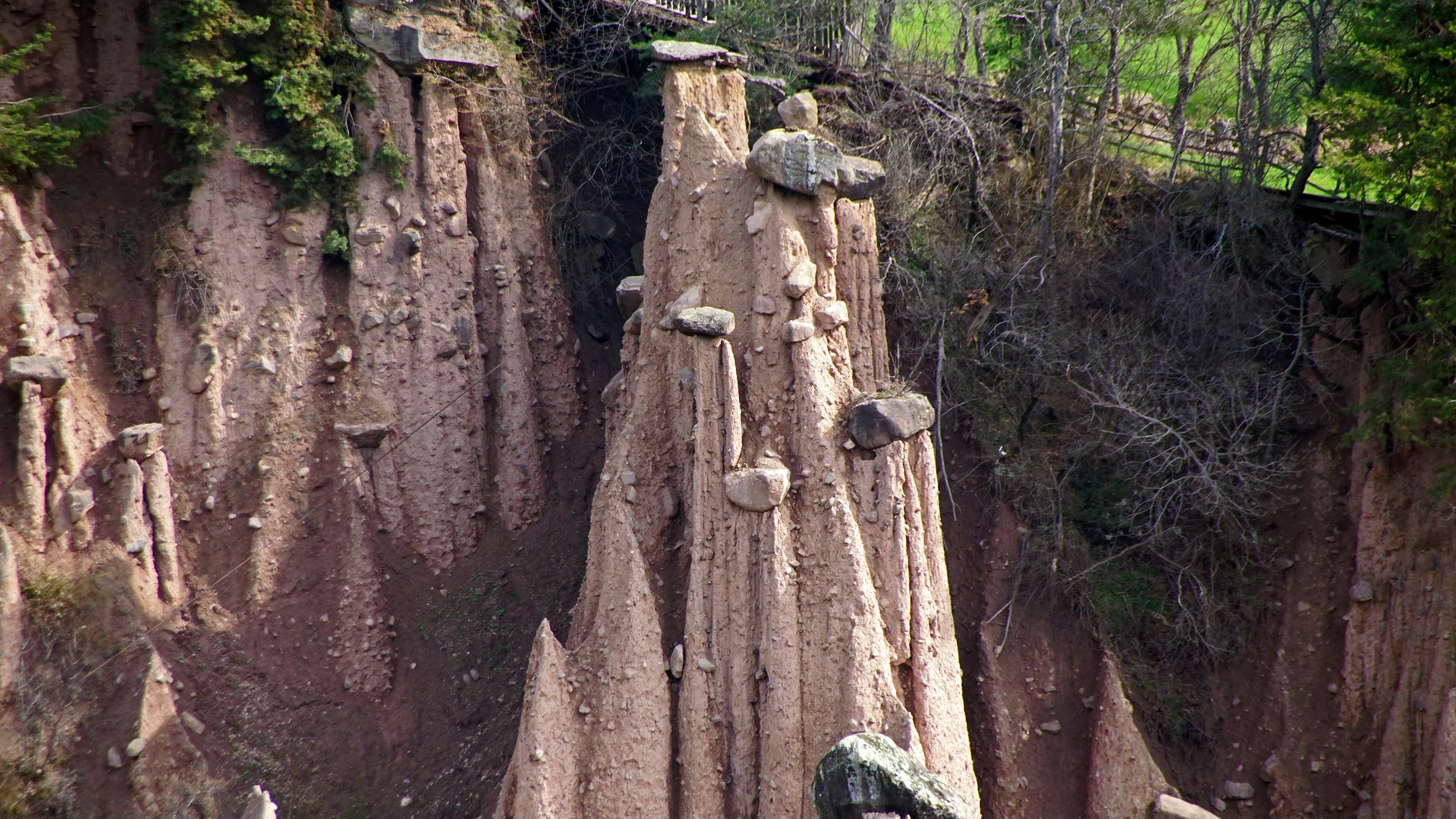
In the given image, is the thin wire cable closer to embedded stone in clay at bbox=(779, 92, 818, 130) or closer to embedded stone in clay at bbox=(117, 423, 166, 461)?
embedded stone in clay at bbox=(117, 423, 166, 461)

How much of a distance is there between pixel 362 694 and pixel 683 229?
233 inches

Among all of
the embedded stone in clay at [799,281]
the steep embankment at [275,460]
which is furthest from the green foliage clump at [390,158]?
the embedded stone in clay at [799,281]

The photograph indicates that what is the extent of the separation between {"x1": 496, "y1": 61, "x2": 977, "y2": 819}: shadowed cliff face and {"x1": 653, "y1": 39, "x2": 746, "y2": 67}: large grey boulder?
123 cm

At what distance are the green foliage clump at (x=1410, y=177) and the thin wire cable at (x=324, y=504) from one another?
901 centimetres

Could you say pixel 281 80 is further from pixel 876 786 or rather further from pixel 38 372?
pixel 876 786

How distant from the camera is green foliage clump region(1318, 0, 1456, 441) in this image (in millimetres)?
6797

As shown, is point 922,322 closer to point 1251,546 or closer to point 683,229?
point 683,229

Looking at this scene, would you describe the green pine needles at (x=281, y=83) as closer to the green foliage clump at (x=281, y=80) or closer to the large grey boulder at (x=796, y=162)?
the green foliage clump at (x=281, y=80)

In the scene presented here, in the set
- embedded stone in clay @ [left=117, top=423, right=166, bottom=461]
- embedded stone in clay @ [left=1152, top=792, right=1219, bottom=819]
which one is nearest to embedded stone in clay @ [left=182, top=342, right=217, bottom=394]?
embedded stone in clay @ [left=117, top=423, right=166, bottom=461]

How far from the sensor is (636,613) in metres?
6.78

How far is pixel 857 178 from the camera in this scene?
737 centimetres

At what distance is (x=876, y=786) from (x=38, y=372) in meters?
8.24

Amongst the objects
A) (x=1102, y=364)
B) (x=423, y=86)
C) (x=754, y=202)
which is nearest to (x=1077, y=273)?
(x=1102, y=364)

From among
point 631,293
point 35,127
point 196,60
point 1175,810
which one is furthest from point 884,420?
point 35,127
